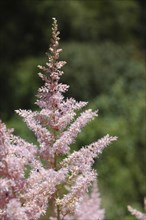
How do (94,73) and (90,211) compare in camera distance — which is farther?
(94,73)

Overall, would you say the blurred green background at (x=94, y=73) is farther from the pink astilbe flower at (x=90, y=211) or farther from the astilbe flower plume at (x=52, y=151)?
the astilbe flower plume at (x=52, y=151)

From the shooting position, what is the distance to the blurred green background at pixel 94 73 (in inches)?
643

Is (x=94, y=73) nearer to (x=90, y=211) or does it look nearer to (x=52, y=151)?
(x=90, y=211)

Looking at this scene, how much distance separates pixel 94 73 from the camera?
23766 millimetres

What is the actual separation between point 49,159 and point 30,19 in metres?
20.6

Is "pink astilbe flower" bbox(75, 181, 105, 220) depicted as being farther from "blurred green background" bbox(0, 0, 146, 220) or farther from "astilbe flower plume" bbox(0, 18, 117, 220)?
"blurred green background" bbox(0, 0, 146, 220)

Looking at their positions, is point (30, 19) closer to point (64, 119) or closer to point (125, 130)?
point (125, 130)

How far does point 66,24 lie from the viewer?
2588 centimetres

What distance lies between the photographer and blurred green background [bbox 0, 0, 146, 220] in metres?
16.3

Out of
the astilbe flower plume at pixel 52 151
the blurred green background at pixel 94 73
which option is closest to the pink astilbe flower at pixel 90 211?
the astilbe flower plume at pixel 52 151

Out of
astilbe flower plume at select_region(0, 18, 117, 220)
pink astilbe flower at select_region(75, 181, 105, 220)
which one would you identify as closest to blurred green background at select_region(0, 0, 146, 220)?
pink astilbe flower at select_region(75, 181, 105, 220)

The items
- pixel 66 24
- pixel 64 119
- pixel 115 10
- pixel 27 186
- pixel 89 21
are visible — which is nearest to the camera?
pixel 27 186

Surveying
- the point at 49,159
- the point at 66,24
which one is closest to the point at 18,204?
the point at 49,159

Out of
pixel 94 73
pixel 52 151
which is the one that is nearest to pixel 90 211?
pixel 52 151
